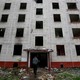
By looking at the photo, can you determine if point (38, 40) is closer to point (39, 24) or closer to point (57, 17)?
point (39, 24)

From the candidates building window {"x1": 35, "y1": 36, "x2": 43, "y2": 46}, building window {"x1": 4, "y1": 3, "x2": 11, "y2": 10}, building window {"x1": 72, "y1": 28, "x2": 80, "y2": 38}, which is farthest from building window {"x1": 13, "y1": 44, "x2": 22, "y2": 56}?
building window {"x1": 72, "y1": 28, "x2": 80, "y2": 38}

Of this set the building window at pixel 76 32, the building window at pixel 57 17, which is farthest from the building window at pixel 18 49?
the building window at pixel 76 32

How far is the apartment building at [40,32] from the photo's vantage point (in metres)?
28.2

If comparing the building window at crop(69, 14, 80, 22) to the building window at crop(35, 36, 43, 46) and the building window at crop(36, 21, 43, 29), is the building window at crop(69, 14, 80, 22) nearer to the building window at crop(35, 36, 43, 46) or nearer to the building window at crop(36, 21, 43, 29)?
the building window at crop(36, 21, 43, 29)

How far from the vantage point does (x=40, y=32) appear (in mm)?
30625

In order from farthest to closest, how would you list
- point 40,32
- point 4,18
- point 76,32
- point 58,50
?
point 4,18 → point 76,32 → point 40,32 → point 58,50

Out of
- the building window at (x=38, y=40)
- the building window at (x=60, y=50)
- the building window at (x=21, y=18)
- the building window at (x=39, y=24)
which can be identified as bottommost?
the building window at (x=60, y=50)

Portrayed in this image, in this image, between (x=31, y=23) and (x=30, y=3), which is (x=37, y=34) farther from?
(x=30, y=3)

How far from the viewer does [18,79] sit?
21125 millimetres

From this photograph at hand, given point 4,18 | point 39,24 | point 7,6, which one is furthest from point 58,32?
point 7,6

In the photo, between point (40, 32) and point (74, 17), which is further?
point (74, 17)

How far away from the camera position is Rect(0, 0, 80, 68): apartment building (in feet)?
92.4

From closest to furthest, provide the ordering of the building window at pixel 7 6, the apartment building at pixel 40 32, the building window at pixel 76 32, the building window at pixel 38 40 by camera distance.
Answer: the apartment building at pixel 40 32 → the building window at pixel 38 40 → the building window at pixel 76 32 → the building window at pixel 7 6

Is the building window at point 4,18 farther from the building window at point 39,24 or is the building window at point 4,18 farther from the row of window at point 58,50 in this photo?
the row of window at point 58,50
